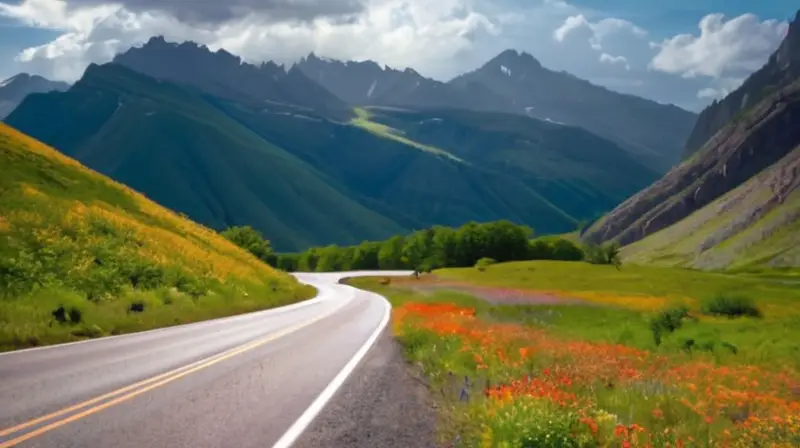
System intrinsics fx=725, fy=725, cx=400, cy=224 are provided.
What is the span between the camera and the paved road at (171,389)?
31.0ft

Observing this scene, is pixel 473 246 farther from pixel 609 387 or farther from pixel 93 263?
pixel 609 387

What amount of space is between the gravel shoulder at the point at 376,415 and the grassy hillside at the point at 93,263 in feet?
36.0

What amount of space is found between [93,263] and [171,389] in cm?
2377

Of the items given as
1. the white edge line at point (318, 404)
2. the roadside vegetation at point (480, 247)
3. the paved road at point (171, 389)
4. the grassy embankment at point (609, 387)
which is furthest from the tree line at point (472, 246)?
the white edge line at point (318, 404)

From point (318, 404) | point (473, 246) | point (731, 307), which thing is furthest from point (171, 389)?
point (473, 246)

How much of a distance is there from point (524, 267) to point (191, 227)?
190 ft

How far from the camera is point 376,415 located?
11562 mm

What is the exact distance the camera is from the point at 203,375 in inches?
589

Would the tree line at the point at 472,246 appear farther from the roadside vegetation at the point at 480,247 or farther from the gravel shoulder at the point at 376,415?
the gravel shoulder at the point at 376,415

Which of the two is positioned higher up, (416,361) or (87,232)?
(87,232)

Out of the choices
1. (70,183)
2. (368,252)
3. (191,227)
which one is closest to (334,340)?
(70,183)

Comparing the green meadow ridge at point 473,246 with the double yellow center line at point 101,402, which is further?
the green meadow ridge at point 473,246

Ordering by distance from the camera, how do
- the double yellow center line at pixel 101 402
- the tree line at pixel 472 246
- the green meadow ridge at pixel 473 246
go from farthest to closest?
the green meadow ridge at pixel 473 246 < the tree line at pixel 472 246 < the double yellow center line at pixel 101 402

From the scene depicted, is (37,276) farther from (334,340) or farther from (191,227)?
(191,227)
